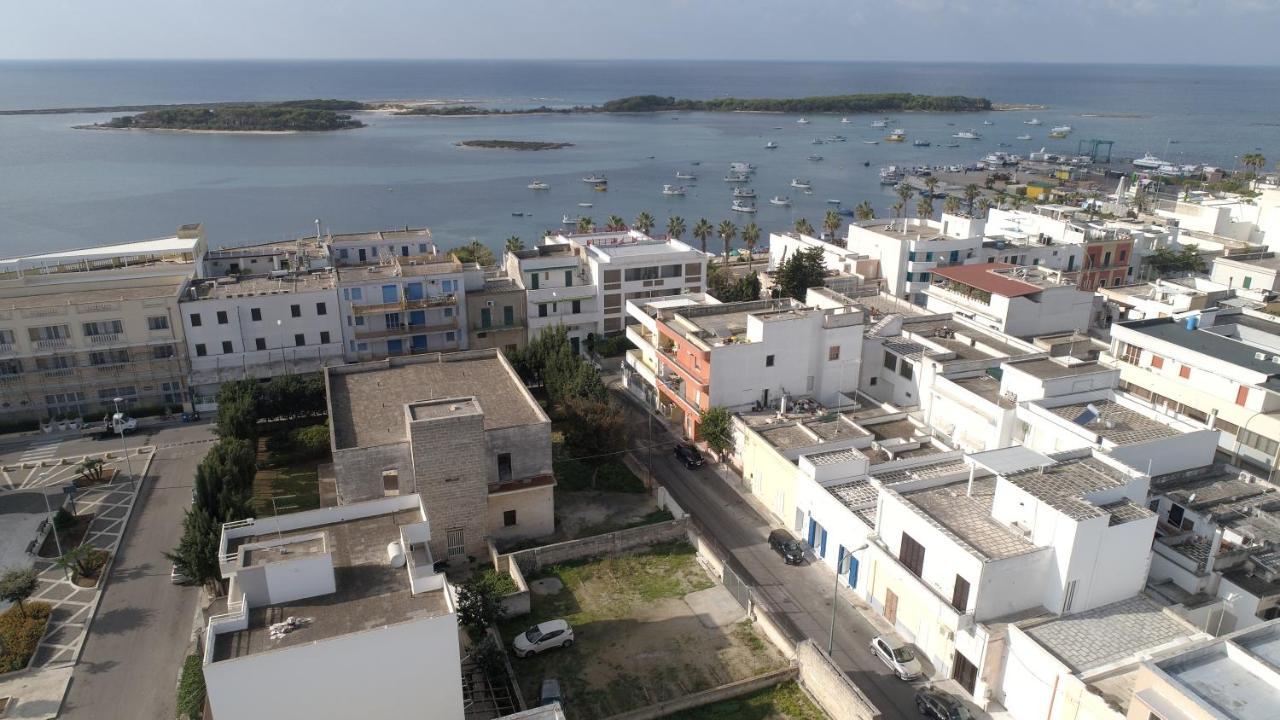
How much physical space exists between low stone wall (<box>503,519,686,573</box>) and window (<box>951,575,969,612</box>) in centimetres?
1295

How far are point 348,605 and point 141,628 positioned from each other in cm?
1455

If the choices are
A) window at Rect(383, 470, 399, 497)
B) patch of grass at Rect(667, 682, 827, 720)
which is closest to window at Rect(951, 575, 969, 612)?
patch of grass at Rect(667, 682, 827, 720)

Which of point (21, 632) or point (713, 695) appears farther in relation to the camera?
point (21, 632)

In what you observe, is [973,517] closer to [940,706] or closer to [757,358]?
[940,706]

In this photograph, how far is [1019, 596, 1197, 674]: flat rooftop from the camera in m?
26.0

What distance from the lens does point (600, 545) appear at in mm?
36562

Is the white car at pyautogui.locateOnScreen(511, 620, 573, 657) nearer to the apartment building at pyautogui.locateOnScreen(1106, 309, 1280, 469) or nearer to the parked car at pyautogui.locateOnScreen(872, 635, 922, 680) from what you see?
the parked car at pyautogui.locateOnScreen(872, 635, 922, 680)

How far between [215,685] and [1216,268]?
7866 centimetres

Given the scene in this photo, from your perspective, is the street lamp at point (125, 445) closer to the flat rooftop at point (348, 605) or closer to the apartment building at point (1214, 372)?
the flat rooftop at point (348, 605)

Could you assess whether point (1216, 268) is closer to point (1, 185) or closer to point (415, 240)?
point (415, 240)

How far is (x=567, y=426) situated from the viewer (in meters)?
44.8

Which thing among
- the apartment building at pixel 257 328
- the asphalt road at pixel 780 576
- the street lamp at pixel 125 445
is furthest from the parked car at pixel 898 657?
the apartment building at pixel 257 328

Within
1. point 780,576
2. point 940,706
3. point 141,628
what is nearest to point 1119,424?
point 780,576

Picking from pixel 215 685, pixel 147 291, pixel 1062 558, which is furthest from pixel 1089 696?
pixel 147 291
